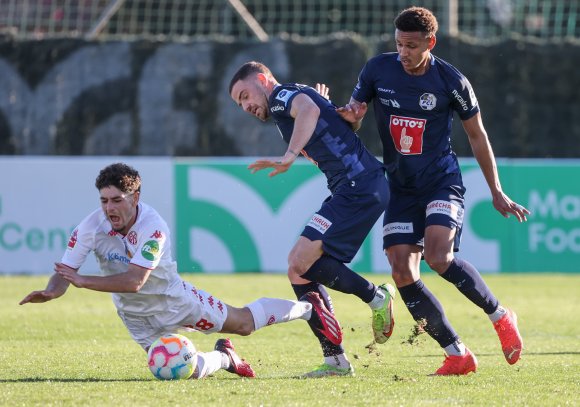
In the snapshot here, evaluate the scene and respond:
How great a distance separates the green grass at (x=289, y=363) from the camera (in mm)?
5622

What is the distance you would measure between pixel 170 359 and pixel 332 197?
1388 mm

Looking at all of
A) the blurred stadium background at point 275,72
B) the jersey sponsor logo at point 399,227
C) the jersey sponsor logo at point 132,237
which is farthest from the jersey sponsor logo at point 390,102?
the blurred stadium background at point 275,72

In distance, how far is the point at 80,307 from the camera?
37.0 feet

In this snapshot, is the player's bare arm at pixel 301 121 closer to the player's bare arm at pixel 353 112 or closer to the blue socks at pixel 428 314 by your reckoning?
the player's bare arm at pixel 353 112

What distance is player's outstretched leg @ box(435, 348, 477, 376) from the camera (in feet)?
21.9

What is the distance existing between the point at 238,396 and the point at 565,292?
27.6ft

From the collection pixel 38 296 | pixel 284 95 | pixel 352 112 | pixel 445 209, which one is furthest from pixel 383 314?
pixel 38 296

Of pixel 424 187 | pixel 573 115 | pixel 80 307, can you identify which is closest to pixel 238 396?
pixel 424 187

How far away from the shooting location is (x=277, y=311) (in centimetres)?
675

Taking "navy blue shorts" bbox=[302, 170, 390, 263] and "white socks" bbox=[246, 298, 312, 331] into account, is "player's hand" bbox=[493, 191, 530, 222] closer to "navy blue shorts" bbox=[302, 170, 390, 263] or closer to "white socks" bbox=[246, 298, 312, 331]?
"navy blue shorts" bbox=[302, 170, 390, 263]

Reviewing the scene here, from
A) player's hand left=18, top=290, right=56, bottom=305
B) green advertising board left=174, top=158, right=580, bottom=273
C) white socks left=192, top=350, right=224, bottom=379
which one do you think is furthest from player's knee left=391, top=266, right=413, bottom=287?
green advertising board left=174, top=158, right=580, bottom=273

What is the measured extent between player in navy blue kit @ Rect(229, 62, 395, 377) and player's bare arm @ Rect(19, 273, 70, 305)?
4.39 feet

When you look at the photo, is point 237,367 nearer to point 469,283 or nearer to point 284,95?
point 469,283

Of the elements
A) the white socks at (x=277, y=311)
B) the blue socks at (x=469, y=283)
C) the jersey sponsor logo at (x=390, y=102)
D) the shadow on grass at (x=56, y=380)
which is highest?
the jersey sponsor logo at (x=390, y=102)
